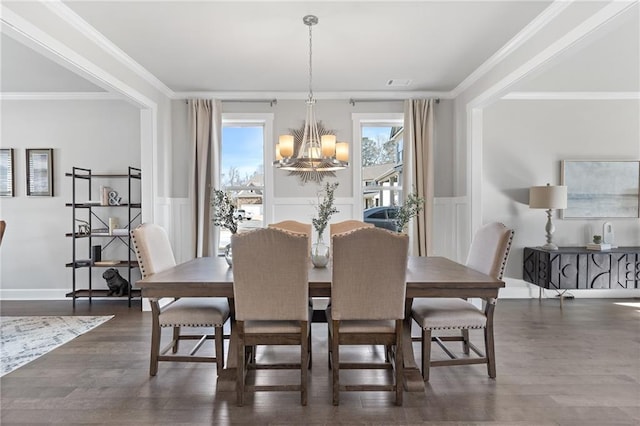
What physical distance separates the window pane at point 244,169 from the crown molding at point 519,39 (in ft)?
8.89

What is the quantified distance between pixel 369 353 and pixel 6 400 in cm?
246

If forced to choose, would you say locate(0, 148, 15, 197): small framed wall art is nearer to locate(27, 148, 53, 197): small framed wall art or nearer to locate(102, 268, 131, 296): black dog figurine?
locate(27, 148, 53, 197): small framed wall art

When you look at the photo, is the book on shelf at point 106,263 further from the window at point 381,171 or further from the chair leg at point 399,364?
the chair leg at point 399,364

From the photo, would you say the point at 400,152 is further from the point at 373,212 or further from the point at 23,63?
the point at 23,63

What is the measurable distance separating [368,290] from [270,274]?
1.91 ft

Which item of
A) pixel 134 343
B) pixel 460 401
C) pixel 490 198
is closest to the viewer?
pixel 460 401

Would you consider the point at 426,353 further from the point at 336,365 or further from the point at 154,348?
the point at 154,348

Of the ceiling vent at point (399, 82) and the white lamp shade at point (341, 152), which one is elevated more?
the ceiling vent at point (399, 82)

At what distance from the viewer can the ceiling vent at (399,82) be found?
4188 millimetres

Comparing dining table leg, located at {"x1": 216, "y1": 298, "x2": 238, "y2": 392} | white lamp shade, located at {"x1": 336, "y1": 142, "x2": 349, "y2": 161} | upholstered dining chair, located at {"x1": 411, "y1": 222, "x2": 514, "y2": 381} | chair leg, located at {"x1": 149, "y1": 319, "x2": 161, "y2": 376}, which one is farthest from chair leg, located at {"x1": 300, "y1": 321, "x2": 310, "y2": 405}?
white lamp shade, located at {"x1": 336, "y1": 142, "x2": 349, "y2": 161}

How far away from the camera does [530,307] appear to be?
4.23 m

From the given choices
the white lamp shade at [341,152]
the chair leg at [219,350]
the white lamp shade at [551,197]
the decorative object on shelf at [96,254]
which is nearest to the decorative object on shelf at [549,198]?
the white lamp shade at [551,197]

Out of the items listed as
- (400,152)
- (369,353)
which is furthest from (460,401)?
(400,152)

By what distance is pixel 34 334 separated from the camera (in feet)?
11.0
